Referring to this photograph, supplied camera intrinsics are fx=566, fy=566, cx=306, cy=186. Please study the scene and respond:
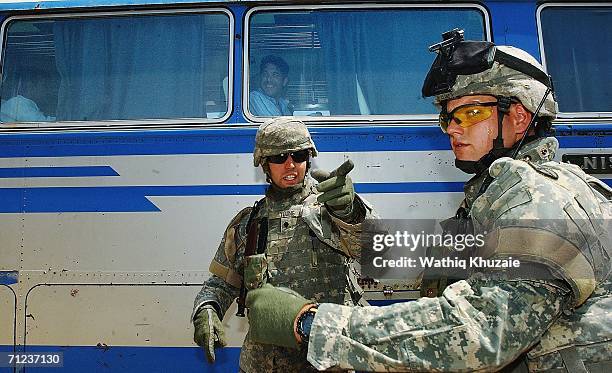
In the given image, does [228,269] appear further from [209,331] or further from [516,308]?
[516,308]

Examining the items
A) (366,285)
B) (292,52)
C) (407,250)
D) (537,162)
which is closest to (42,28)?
(292,52)

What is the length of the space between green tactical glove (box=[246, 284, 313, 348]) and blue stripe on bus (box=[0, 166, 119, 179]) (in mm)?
2265

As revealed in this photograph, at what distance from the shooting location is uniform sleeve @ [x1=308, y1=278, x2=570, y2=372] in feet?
4.81

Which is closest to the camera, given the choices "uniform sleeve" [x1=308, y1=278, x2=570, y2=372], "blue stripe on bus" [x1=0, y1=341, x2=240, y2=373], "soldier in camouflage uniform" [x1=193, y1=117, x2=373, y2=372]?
"uniform sleeve" [x1=308, y1=278, x2=570, y2=372]

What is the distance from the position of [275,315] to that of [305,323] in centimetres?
12

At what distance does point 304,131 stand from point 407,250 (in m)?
1.06

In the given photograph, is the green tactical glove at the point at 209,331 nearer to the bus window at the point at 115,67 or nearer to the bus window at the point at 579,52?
the bus window at the point at 115,67

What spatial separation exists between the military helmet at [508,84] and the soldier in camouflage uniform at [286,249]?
0.72 meters

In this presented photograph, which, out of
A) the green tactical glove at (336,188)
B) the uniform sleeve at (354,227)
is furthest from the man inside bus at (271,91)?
the green tactical glove at (336,188)

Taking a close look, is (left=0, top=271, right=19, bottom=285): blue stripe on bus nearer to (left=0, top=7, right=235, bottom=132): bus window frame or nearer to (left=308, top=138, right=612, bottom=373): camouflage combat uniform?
(left=0, top=7, right=235, bottom=132): bus window frame

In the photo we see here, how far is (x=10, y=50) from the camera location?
4047 mm

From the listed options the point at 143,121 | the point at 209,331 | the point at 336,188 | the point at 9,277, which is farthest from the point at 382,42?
the point at 9,277

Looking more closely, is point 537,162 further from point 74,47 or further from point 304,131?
point 74,47

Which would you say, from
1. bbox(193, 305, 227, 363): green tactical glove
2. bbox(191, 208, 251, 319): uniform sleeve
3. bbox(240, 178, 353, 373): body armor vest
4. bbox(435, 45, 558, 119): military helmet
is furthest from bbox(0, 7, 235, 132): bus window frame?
bbox(435, 45, 558, 119): military helmet
